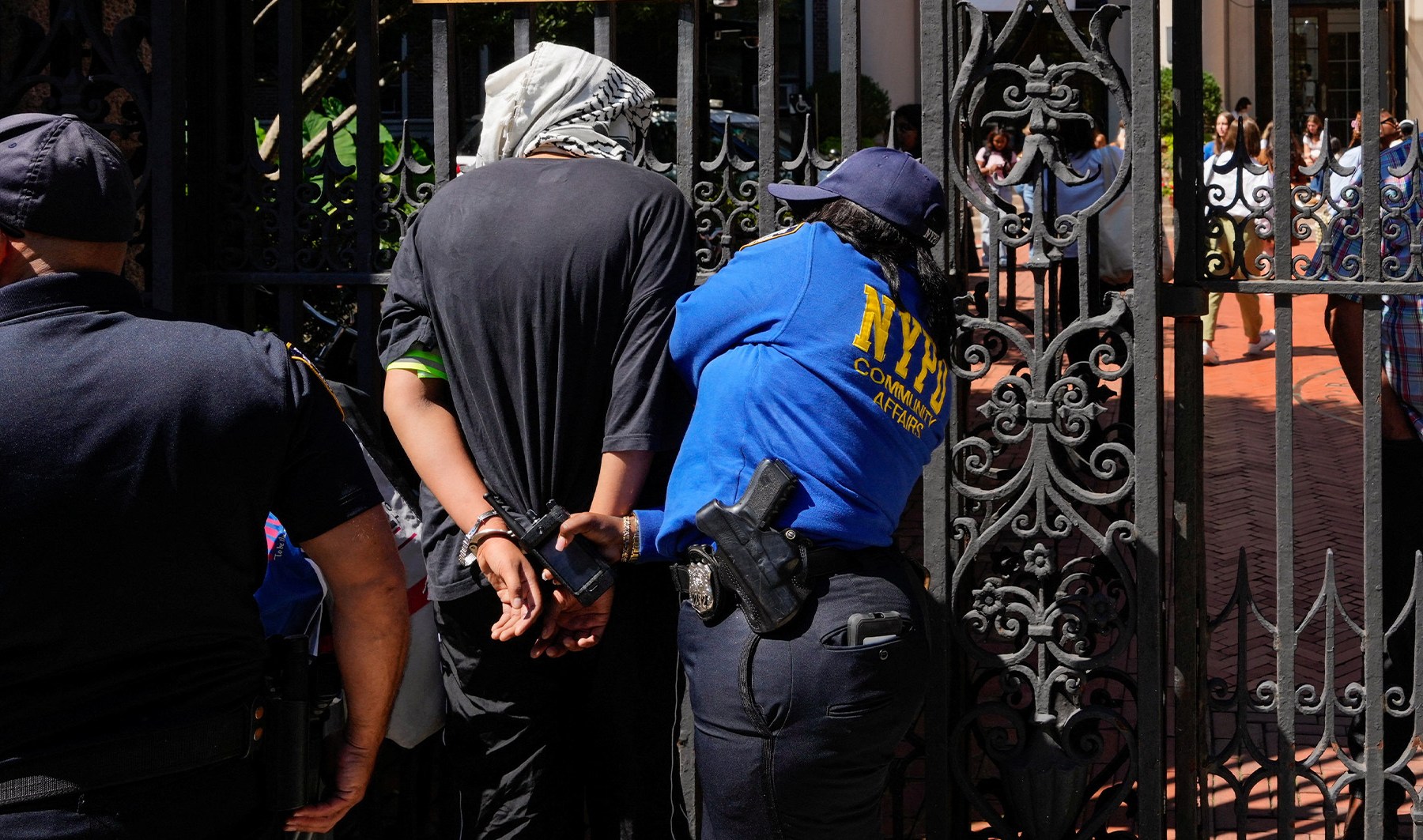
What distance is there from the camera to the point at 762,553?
112 inches

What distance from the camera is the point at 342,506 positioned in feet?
8.52

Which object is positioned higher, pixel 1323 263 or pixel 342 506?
pixel 1323 263

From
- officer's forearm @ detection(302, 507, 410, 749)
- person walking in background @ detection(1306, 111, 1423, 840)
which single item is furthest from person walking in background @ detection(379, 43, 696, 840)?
person walking in background @ detection(1306, 111, 1423, 840)

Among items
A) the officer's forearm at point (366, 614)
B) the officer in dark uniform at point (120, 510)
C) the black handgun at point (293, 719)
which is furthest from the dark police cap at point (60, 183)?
the black handgun at point (293, 719)

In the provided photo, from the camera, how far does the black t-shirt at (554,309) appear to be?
10.3 feet

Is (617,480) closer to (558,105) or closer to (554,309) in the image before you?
(554,309)

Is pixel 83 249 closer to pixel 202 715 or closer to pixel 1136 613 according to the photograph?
pixel 202 715

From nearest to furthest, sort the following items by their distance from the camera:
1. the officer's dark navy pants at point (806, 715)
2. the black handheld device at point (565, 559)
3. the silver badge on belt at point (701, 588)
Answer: the officer's dark navy pants at point (806, 715) → the silver badge on belt at point (701, 588) → the black handheld device at point (565, 559)

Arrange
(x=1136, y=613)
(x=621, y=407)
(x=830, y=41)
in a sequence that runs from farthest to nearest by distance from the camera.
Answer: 1. (x=830, y=41)
2. (x=1136, y=613)
3. (x=621, y=407)

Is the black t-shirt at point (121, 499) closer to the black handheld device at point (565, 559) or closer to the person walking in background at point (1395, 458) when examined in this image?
the black handheld device at point (565, 559)

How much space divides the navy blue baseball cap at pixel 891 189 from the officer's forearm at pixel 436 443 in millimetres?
956

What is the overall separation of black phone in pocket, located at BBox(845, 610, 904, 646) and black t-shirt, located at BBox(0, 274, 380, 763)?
111 centimetres

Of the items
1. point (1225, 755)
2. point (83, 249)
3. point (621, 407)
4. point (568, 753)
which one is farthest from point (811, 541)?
point (1225, 755)

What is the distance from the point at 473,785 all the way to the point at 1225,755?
6.53ft
